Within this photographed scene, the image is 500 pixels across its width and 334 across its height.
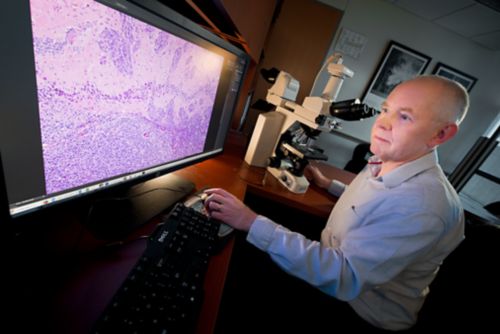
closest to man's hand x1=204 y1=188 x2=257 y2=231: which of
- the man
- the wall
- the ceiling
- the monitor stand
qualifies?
the man

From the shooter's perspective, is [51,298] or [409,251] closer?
[51,298]

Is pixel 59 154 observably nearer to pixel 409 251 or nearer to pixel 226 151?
pixel 409 251

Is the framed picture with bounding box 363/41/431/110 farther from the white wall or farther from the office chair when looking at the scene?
the office chair

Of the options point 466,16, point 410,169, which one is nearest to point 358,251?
point 410,169

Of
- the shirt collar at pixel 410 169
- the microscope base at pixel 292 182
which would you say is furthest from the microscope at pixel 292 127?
the shirt collar at pixel 410 169

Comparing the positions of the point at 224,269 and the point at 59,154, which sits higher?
the point at 59,154

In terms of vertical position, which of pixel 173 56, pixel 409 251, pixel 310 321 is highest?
pixel 173 56

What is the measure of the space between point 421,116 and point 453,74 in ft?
9.93

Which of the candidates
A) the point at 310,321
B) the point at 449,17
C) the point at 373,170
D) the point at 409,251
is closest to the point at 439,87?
the point at 373,170

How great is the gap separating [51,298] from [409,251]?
2.58 ft

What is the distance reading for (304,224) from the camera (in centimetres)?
132

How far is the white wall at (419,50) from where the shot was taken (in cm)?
246

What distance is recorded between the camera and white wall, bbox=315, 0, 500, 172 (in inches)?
96.7

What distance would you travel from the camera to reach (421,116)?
2.35 feet
